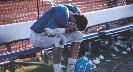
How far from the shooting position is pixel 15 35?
564 centimetres

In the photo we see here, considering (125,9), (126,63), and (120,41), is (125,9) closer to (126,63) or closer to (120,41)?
(120,41)

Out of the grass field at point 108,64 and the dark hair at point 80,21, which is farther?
the grass field at point 108,64

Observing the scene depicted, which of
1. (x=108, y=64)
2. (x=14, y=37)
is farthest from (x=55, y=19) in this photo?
(x=108, y=64)

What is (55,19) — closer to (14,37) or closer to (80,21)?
(80,21)

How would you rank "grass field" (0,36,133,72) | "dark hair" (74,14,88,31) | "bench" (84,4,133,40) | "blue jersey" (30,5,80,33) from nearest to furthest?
"blue jersey" (30,5,80,33)
"dark hair" (74,14,88,31)
"grass field" (0,36,133,72)
"bench" (84,4,133,40)

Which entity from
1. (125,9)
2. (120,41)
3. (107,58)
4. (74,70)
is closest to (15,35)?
(74,70)

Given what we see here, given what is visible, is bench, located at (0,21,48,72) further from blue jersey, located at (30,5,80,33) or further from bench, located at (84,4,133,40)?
bench, located at (84,4,133,40)

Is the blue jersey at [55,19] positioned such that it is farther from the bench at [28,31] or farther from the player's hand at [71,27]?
the bench at [28,31]

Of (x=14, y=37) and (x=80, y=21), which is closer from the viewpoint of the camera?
(x=80, y=21)

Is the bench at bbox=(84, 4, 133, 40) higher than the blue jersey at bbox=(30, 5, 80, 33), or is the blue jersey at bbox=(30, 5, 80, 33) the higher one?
the blue jersey at bbox=(30, 5, 80, 33)

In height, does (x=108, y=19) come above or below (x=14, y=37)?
below

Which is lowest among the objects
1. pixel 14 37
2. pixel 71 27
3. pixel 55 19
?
pixel 14 37

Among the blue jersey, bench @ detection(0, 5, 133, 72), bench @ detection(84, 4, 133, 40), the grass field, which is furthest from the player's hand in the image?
bench @ detection(84, 4, 133, 40)

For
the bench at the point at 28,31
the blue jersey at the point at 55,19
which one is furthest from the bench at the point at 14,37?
the blue jersey at the point at 55,19
